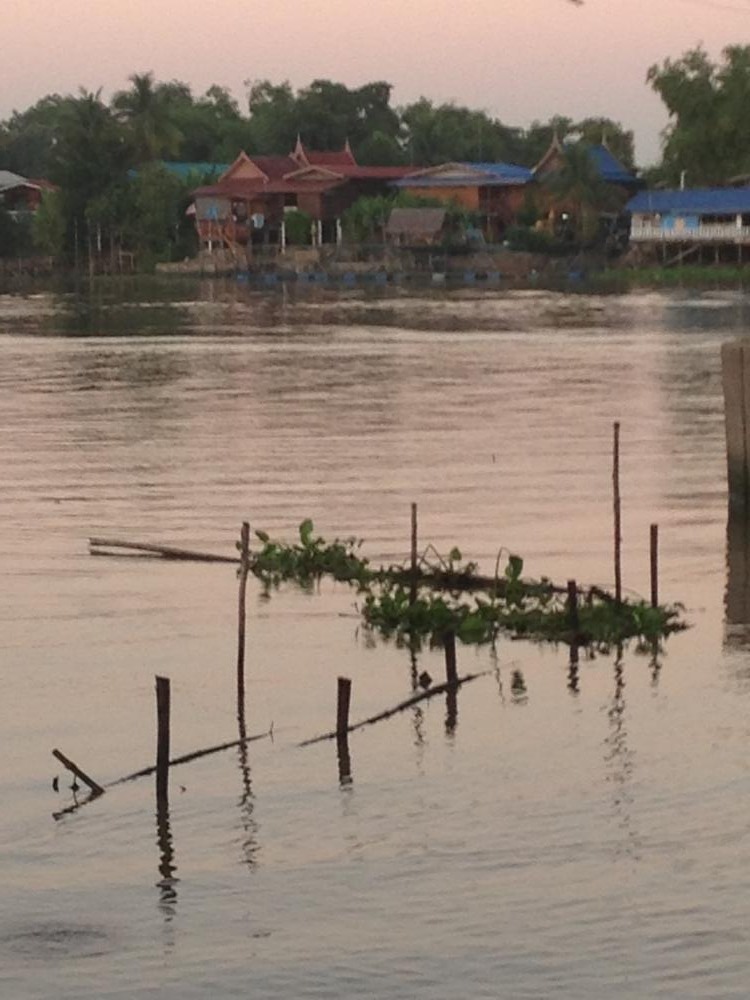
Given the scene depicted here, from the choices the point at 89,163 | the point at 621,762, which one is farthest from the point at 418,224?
the point at 621,762

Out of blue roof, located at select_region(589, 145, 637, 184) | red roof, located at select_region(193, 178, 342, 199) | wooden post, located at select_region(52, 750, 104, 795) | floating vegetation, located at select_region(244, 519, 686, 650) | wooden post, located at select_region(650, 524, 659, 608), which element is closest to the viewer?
wooden post, located at select_region(52, 750, 104, 795)

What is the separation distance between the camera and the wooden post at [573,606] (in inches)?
768

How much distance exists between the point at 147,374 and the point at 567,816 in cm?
4360

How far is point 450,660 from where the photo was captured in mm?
18297

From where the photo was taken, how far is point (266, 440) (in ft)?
130

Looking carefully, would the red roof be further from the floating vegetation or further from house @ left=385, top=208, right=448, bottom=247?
the floating vegetation

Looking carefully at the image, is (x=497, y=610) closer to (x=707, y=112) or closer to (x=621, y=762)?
(x=621, y=762)

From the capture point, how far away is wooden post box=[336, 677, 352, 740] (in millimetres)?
15828

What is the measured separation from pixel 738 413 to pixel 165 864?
12414 millimetres

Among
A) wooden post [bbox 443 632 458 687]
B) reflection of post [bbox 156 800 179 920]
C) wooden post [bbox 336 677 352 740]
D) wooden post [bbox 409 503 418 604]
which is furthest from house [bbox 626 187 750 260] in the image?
reflection of post [bbox 156 800 179 920]

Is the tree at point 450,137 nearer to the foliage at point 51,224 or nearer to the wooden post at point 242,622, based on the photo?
the foliage at point 51,224

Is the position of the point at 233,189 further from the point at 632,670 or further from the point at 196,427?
the point at 632,670

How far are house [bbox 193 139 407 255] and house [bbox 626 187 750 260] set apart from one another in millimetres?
19785

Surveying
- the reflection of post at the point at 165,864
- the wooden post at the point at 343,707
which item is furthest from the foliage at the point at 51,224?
the reflection of post at the point at 165,864
